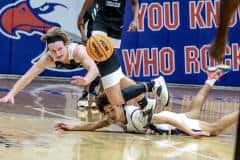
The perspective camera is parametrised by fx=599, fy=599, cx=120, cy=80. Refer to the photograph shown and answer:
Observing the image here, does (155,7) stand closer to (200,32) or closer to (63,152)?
(200,32)

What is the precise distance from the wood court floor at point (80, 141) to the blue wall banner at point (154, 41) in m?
3.31

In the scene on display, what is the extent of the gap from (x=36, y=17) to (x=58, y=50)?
479 centimetres

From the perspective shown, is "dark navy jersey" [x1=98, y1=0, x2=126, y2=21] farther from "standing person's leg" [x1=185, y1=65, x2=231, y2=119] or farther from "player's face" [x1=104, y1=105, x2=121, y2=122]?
"player's face" [x1=104, y1=105, x2=121, y2=122]

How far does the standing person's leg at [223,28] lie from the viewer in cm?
88

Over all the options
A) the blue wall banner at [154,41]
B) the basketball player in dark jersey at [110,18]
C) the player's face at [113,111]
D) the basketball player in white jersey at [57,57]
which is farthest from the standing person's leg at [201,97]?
the blue wall banner at [154,41]

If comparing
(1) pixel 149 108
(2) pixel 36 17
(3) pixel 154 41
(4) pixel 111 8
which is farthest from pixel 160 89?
(2) pixel 36 17

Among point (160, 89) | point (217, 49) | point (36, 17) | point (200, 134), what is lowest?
point (200, 134)

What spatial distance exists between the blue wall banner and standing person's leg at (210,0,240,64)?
844 centimetres

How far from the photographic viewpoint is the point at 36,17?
10.1 metres

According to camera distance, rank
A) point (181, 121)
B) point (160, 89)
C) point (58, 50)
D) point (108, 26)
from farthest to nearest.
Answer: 1. point (108, 26)
2. point (58, 50)
3. point (160, 89)
4. point (181, 121)

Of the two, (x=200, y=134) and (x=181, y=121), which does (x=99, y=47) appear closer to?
(x=181, y=121)

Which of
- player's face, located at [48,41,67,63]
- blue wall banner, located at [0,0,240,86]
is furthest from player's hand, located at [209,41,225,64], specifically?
blue wall banner, located at [0,0,240,86]

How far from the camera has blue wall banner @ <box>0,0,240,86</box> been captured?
9.49 m

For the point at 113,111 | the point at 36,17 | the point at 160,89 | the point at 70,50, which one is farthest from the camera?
the point at 36,17
